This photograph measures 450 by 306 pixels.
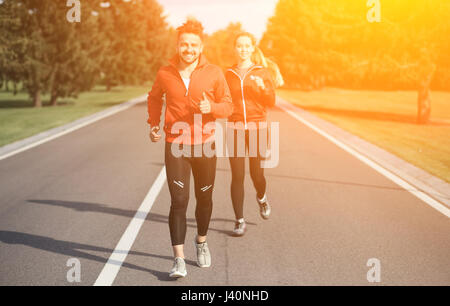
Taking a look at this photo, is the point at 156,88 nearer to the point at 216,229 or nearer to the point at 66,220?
the point at 216,229

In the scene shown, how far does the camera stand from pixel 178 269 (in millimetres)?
4297

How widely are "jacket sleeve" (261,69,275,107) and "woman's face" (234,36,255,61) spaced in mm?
282

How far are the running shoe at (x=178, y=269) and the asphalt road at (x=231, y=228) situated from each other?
0.23 ft

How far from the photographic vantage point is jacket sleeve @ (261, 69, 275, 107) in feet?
17.4

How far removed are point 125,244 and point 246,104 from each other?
2.00 metres

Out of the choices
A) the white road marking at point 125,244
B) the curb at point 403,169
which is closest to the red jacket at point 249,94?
the white road marking at point 125,244

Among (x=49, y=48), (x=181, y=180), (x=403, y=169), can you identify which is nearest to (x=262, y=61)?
(x=181, y=180)

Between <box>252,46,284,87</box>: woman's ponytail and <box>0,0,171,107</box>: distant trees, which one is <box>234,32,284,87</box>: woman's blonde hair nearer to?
<box>252,46,284,87</box>: woman's ponytail

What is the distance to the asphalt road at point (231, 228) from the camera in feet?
14.6

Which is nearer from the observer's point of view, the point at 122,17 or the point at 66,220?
the point at 66,220

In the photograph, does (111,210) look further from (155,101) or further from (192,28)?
(192,28)
